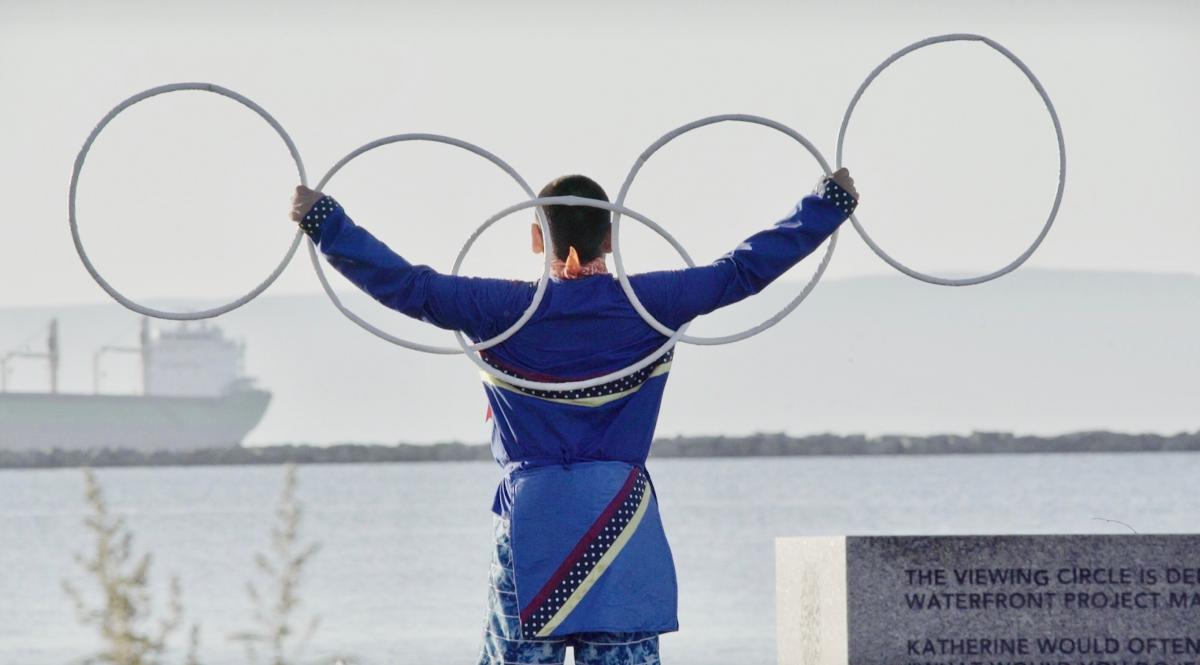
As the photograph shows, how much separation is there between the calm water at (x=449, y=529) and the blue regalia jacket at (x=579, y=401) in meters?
6.73

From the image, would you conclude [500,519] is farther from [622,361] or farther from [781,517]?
[781,517]

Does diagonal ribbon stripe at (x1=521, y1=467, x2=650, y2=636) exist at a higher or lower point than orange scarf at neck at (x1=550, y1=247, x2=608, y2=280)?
lower

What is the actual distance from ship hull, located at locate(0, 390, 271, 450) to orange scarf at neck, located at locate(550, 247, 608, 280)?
138m

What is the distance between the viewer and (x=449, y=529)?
51.4 m

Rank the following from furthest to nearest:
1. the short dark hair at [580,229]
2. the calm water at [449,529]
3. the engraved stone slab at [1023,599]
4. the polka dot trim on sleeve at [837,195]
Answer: the calm water at [449,529] → the engraved stone slab at [1023,599] → the polka dot trim on sleeve at [837,195] → the short dark hair at [580,229]

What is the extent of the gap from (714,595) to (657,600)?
25.3m

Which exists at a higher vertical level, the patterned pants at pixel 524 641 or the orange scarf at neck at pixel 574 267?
the orange scarf at neck at pixel 574 267

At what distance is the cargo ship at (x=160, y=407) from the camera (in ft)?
483

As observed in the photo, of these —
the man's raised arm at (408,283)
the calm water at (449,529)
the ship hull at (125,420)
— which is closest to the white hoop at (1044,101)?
the man's raised arm at (408,283)

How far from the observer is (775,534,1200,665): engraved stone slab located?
8.31m

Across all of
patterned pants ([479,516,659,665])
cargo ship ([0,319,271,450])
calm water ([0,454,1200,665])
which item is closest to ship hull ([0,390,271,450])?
cargo ship ([0,319,271,450])

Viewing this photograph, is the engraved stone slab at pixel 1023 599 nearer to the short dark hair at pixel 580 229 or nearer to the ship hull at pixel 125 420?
the short dark hair at pixel 580 229

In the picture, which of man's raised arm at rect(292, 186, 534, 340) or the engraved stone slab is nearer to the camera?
man's raised arm at rect(292, 186, 534, 340)

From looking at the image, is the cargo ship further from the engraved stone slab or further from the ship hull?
the engraved stone slab
